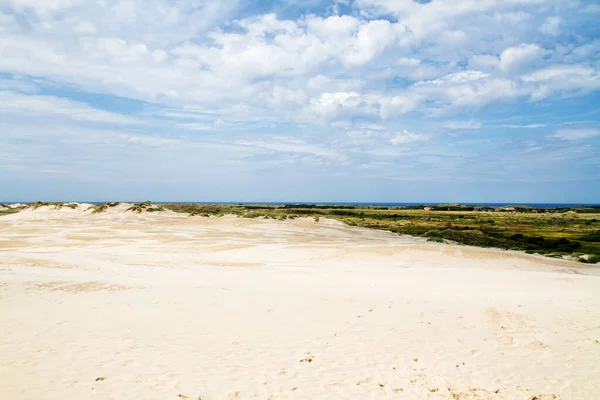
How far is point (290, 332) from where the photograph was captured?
9.33 metres

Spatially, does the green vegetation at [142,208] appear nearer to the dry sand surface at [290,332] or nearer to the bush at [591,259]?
the dry sand surface at [290,332]

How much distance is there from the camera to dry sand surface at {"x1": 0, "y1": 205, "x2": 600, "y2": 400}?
647 cm

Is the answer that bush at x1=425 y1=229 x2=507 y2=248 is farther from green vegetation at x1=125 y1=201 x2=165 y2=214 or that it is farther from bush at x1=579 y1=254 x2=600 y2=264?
green vegetation at x1=125 y1=201 x2=165 y2=214

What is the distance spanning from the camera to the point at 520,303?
12172 millimetres

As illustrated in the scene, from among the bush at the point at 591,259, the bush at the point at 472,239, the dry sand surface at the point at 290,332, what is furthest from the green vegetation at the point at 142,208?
the bush at the point at 591,259

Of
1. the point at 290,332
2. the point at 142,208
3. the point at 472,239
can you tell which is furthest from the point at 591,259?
the point at 142,208

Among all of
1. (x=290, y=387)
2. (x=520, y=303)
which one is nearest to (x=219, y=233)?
(x=520, y=303)

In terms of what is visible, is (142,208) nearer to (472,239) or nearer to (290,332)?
(472,239)

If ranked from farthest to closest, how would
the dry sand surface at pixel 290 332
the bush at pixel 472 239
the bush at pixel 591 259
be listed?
the bush at pixel 472 239 → the bush at pixel 591 259 → the dry sand surface at pixel 290 332

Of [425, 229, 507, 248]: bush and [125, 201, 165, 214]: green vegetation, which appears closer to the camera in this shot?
[425, 229, 507, 248]: bush

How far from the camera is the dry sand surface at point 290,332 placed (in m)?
6.47

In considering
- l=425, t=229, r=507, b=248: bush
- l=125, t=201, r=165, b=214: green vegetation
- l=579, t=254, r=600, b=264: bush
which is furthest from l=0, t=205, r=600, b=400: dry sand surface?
l=125, t=201, r=165, b=214: green vegetation

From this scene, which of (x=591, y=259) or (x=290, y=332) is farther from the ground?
(x=290, y=332)

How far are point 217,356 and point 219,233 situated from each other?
98.4 feet
